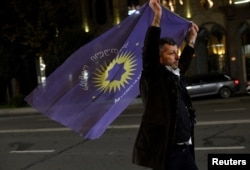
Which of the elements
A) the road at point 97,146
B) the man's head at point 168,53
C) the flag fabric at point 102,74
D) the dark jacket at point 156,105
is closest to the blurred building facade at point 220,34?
the road at point 97,146

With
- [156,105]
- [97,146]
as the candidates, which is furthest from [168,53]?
[97,146]

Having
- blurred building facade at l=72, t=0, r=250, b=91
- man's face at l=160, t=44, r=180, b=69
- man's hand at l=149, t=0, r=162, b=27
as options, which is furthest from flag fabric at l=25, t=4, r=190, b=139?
blurred building facade at l=72, t=0, r=250, b=91

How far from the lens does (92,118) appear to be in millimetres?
5035

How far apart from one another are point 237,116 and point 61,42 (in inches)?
748

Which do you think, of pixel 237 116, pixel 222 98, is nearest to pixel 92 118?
Answer: pixel 237 116

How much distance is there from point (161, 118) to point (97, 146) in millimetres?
7760

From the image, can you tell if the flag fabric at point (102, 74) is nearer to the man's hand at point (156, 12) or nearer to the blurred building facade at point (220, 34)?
the man's hand at point (156, 12)

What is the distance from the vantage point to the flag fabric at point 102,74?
5094 millimetres

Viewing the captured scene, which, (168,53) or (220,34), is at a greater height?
(220,34)

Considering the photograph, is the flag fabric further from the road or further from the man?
the road

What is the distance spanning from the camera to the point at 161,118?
13.1ft

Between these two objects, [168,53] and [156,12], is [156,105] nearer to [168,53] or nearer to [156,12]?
[168,53]

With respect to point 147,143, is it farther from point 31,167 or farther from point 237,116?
point 237,116

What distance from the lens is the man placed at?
13.1 feet
